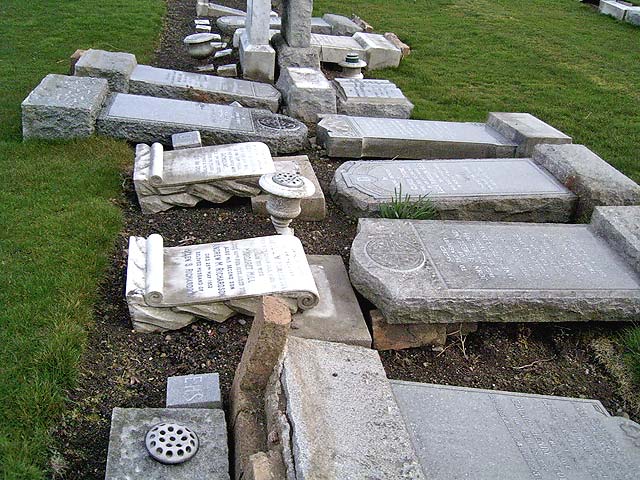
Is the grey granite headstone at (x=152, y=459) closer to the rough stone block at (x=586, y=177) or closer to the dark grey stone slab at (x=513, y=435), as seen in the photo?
the dark grey stone slab at (x=513, y=435)

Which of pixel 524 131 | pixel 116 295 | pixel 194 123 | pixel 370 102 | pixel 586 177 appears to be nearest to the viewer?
pixel 116 295

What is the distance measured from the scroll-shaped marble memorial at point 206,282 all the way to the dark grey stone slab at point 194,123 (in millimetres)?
2131

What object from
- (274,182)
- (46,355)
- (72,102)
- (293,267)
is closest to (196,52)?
(72,102)

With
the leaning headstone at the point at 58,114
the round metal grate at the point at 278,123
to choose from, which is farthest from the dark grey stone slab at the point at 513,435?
the leaning headstone at the point at 58,114

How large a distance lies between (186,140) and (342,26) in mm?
6243

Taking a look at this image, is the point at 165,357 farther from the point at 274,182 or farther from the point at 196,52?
the point at 196,52

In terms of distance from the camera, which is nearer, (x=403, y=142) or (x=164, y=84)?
(x=403, y=142)

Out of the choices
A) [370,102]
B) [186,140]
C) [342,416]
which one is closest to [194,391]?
[342,416]

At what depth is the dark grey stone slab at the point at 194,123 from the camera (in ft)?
18.7

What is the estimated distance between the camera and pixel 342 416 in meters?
2.58

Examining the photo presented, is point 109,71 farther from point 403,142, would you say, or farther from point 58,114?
point 403,142

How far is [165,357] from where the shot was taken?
3.39m

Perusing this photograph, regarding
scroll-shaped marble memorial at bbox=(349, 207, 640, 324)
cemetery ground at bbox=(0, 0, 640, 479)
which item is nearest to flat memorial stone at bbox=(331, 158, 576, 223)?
cemetery ground at bbox=(0, 0, 640, 479)

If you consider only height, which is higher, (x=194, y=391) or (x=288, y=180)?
(x=288, y=180)
